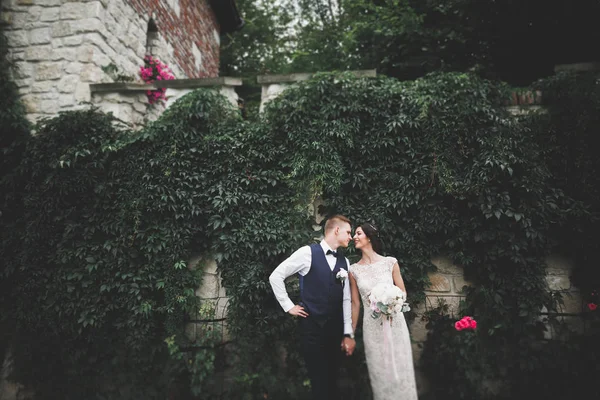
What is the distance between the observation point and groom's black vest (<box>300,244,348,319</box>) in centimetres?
291

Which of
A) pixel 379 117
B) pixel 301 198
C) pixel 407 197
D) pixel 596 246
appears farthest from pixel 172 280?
pixel 596 246

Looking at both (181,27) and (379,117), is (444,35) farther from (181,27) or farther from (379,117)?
(181,27)

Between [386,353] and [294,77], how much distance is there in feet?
11.0

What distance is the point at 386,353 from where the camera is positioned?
2.82 m

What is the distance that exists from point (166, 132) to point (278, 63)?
847 centimetres

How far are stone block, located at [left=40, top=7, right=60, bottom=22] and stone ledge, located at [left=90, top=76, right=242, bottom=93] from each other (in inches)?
46.6

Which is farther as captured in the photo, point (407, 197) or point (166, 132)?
point (166, 132)

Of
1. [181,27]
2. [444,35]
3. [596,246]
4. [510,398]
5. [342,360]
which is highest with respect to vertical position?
[181,27]

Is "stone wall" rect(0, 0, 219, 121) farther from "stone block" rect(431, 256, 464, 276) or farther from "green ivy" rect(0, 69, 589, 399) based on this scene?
"stone block" rect(431, 256, 464, 276)

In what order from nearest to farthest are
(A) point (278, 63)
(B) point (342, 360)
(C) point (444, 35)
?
(B) point (342, 360) < (C) point (444, 35) < (A) point (278, 63)

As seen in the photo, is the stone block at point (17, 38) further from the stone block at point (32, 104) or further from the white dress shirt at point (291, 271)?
the white dress shirt at point (291, 271)

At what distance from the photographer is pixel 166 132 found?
4.04 meters

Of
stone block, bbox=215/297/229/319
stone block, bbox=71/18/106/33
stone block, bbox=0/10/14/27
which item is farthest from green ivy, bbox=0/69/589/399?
stone block, bbox=0/10/14/27

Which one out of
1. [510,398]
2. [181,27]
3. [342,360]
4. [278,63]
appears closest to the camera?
[510,398]
